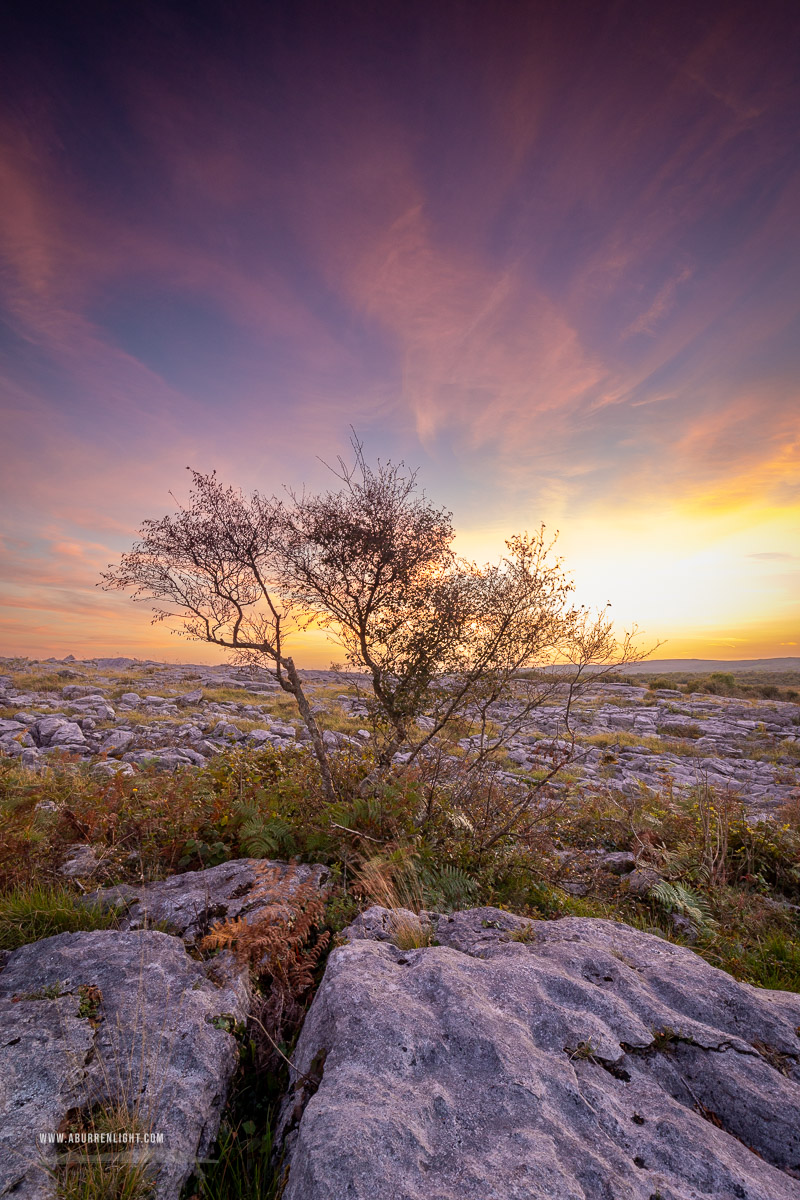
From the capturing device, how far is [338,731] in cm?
1919

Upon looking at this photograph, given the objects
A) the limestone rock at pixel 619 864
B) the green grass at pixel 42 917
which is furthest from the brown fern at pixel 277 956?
the limestone rock at pixel 619 864

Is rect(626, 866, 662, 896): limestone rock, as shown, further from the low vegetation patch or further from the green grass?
the green grass

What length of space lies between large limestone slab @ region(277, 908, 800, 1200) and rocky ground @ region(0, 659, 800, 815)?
5289 mm

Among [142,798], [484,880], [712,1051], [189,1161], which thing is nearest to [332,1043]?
[189,1161]

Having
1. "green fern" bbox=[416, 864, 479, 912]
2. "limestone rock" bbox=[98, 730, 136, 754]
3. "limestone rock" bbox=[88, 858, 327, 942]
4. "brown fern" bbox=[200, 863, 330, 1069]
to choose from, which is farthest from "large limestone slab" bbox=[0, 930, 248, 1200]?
"limestone rock" bbox=[98, 730, 136, 754]

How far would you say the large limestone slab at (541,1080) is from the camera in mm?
2170

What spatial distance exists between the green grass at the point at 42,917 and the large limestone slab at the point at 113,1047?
2.14 feet

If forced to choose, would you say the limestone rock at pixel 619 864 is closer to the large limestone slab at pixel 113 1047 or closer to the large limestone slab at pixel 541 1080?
the large limestone slab at pixel 541 1080

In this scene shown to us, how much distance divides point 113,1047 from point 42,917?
93.4 inches

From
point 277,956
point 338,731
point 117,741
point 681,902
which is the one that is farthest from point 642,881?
point 117,741

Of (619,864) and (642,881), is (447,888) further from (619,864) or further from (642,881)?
(619,864)

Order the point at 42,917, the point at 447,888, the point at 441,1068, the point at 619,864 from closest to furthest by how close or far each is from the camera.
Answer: the point at 441,1068 → the point at 42,917 → the point at 447,888 → the point at 619,864

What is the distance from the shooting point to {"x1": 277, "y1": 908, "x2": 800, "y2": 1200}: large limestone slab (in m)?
2.17

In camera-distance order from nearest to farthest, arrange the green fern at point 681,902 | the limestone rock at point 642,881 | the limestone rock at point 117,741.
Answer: the green fern at point 681,902, the limestone rock at point 642,881, the limestone rock at point 117,741
